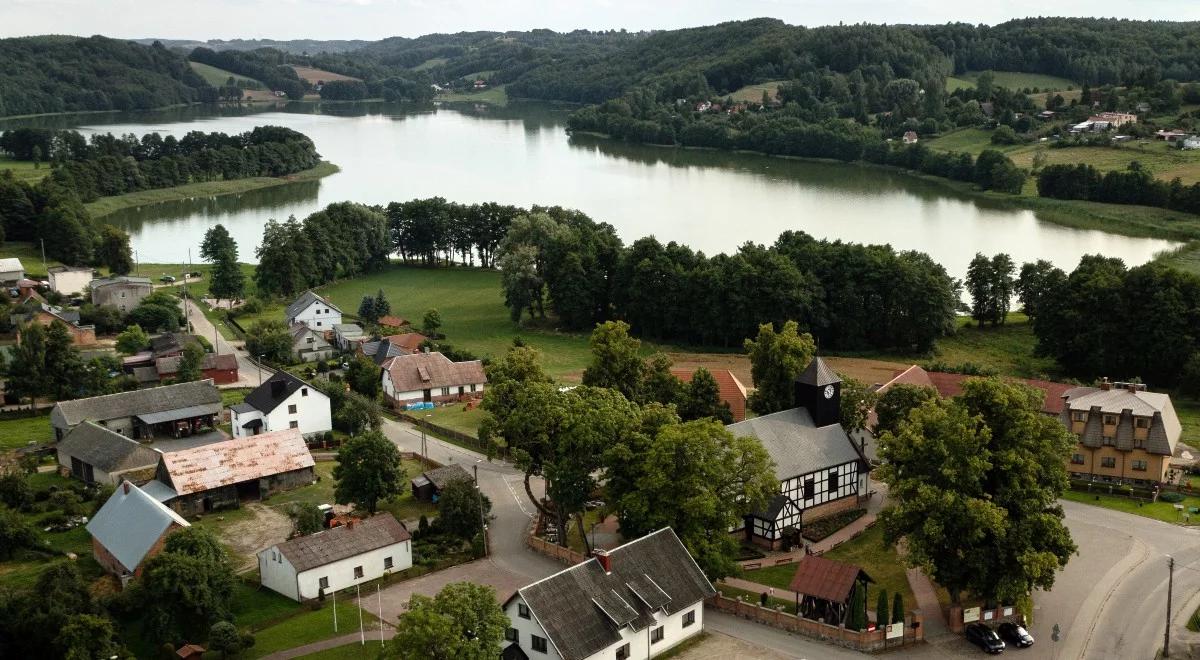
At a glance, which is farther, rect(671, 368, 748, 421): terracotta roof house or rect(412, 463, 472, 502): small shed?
rect(671, 368, 748, 421): terracotta roof house

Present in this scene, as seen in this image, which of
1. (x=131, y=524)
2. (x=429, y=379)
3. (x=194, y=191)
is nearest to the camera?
(x=131, y=524)

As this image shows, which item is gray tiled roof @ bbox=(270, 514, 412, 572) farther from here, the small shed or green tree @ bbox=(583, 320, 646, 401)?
green tree @ bbox=(583, 320, 646, 401)

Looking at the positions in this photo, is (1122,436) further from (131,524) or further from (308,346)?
(308,346)

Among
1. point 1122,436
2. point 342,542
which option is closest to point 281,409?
point 342,542

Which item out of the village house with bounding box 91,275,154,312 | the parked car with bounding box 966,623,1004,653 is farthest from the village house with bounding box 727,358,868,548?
the village house with bounding box 91,275,154,312

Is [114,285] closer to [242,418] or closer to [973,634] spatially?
[242,418]

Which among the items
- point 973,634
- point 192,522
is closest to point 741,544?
point 973,634

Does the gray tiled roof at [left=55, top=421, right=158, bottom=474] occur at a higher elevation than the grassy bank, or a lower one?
lower

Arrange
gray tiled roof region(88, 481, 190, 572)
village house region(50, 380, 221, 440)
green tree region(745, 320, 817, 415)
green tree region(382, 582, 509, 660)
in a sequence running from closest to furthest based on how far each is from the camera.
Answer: green tree region(382, 582, 509, 660)
gray tiled roof region(88, 481, 190, 572)
green tree region(745, 320, 817, 415)
village house region(50, 380, 221, 440)
